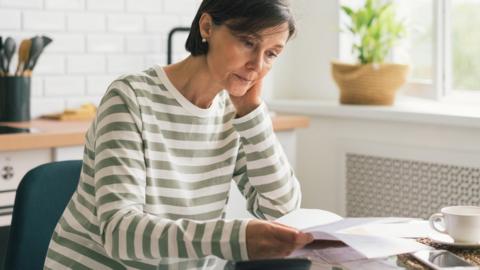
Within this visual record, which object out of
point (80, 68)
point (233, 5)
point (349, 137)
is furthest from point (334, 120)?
point (233, 5)

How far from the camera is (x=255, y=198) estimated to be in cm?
187

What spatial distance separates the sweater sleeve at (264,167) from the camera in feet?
Answer: 5.82

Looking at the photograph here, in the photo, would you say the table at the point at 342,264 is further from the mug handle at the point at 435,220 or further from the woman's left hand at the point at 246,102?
the woman's left hand at the point at 246,102

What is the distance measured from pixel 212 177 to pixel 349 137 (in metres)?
1.59

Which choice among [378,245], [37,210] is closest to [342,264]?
[378,245]

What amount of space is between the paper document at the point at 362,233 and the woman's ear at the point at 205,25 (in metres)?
0.42

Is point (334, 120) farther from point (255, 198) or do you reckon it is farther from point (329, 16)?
point (255, 198)

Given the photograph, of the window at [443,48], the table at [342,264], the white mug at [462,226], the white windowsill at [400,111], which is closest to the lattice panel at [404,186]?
the white windowsill at [400,111]

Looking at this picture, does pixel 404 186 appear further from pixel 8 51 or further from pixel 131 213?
pixel 131 213

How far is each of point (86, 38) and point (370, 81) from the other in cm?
114

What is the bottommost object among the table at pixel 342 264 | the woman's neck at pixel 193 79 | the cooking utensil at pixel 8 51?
the table at pixel 342 264

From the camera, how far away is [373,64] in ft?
10.3

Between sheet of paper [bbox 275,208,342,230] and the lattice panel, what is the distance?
128 cm

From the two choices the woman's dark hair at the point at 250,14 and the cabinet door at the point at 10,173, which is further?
the cabinet door at the point at 10,173
